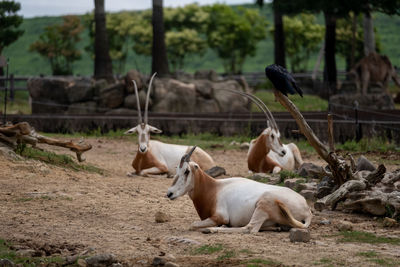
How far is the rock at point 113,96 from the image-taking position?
2089 centimetres

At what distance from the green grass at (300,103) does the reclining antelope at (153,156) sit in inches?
420

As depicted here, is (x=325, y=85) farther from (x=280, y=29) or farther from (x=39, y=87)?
(x=39, y=87)

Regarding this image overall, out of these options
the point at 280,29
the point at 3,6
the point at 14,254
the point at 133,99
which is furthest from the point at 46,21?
the point at 14,254

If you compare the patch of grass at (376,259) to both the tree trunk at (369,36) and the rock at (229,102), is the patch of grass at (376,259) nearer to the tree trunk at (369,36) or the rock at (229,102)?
the rock at (229,102)

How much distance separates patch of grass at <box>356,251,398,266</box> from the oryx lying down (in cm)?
101

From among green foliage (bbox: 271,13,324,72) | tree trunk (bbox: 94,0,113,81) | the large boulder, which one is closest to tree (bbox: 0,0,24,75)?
tree trunk (bbox: 94,0,113,81)

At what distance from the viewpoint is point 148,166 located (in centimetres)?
1205

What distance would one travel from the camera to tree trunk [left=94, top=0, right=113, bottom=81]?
78.6 ft

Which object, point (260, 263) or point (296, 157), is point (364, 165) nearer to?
point (296, 157)

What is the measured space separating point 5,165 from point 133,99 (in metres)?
10.6

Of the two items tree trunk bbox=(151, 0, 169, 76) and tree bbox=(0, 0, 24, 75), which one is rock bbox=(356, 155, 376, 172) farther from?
tree bbox=(0, 0, 24, 75)

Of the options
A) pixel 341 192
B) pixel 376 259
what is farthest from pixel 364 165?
pixel 376 259

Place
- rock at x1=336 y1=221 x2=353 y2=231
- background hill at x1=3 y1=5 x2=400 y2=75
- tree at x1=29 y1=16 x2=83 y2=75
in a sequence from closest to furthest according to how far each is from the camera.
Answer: rock at x1=336 y1=221 x2=353 y2=231 → tree at x1=29 y1=16 x2=83 y2=75 → background hill at x1=3 y1=5 x2=400 y2=75

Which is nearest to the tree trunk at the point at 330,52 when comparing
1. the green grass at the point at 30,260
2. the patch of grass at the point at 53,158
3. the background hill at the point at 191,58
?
the patch of grass at the point at 53,158
